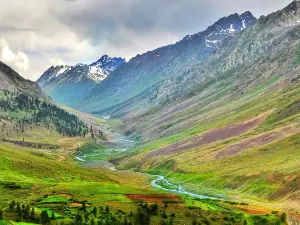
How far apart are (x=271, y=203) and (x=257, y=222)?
51348 millimetres

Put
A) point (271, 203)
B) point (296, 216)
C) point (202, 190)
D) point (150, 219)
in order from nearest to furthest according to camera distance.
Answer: point (150, 219)
point (296, 216)
point (271, 203)
point (202, 190)

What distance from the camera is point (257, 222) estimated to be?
8362 centimetres

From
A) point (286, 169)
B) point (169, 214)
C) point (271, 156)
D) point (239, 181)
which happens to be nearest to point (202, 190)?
point (239, 181)

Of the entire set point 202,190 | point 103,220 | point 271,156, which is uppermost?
point 271,156

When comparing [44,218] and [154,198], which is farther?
[154,198]

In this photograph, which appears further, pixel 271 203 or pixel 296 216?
pixel 271 203

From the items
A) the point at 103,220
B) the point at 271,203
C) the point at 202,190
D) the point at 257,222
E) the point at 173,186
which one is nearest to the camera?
the point at 103,220

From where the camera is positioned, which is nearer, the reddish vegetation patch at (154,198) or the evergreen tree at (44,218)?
the evergreen tree at (44,218)

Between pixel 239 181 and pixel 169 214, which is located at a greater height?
pixel 239 181

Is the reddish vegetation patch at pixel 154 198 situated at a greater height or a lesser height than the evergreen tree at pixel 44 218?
greater

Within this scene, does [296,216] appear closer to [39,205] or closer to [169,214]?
[169,214]

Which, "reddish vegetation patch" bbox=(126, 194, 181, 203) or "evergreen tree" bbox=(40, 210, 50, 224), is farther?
"reddish vegetation patch" bbox=(126, 194, 181, 203)

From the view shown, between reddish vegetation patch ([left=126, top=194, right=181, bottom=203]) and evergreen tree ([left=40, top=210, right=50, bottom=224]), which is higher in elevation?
reddish vegetation patch ([left=126, top=194, right=181, bottom=203])

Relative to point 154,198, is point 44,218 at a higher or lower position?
lower
